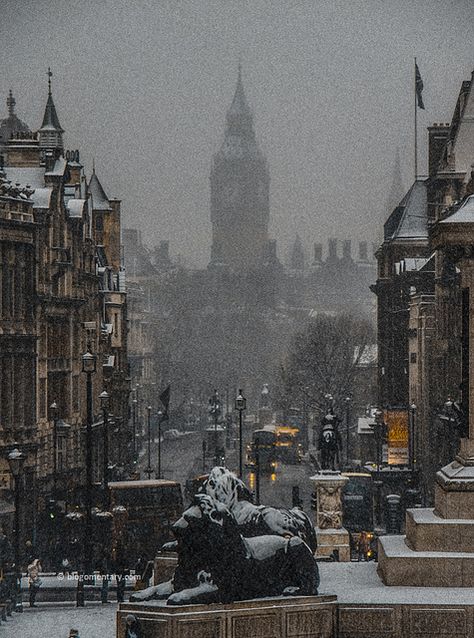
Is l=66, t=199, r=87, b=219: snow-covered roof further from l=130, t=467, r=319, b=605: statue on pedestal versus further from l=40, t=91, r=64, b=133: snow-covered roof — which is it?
l=130, t=467, r=319, b=605: statue on pedestal

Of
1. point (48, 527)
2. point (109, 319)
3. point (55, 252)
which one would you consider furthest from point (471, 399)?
point (109, 319)

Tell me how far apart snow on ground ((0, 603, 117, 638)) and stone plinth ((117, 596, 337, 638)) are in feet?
23.8

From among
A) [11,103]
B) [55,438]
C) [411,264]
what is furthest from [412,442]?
[11,103]

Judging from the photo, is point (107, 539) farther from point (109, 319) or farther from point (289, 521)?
point (109, 319)

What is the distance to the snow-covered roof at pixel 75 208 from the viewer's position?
228ft

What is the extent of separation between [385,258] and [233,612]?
80.2 m

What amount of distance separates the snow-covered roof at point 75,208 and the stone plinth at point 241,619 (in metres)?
45.9

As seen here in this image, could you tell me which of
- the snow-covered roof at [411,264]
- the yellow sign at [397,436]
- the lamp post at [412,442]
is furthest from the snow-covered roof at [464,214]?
the snow-covered roof at [411,264]

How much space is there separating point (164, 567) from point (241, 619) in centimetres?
436

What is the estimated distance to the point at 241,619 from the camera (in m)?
23.6

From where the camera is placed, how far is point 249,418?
6083 inches

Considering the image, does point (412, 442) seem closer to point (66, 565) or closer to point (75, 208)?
point (75, 208)

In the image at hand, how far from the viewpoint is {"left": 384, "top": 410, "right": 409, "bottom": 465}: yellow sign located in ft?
254

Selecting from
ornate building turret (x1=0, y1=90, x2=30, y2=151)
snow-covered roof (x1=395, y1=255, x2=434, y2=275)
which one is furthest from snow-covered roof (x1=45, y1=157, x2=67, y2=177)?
ornate building turret (x1=0, y1=90, x2=30, y2=151)
